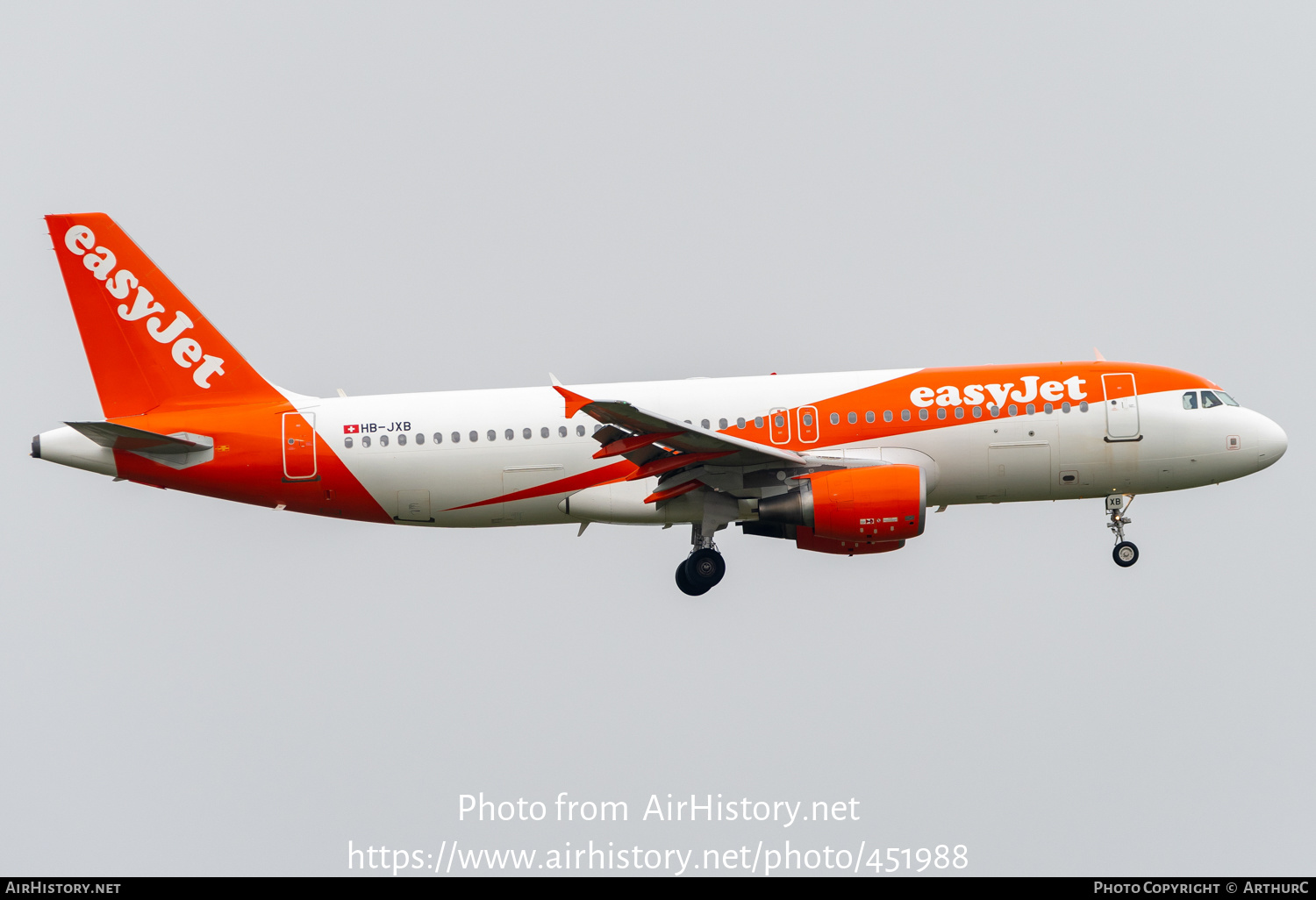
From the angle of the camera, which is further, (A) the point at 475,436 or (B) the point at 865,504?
(A) the point at 475,436

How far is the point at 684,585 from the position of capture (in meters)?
25.2

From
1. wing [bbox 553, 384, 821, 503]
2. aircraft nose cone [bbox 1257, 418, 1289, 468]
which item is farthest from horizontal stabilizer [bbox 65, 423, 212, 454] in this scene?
aircraft nose cone [bbox 1257, 418, 1289, 468]

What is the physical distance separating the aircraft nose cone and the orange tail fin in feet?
66.8

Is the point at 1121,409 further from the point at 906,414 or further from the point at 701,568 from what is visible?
the point at 701,568

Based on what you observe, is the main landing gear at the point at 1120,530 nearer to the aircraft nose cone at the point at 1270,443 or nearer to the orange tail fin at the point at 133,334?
the aircraft nose cone at the point at 1270,443

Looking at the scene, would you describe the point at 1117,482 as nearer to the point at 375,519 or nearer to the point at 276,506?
the point at 375,519

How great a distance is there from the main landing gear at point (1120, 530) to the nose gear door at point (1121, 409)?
1478 mm

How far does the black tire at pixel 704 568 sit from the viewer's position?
82.1ft

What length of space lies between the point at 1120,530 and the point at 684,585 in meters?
9.13

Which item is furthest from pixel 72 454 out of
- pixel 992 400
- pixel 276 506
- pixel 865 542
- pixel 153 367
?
pixel 992 400

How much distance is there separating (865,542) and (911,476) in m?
1.54

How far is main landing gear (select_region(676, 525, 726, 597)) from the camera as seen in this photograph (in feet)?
82.1

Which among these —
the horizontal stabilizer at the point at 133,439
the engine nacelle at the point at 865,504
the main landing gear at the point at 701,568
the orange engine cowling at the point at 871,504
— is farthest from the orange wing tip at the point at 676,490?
the horizontal stabilizer at the point at 133,439

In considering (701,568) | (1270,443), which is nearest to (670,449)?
(701,568)
